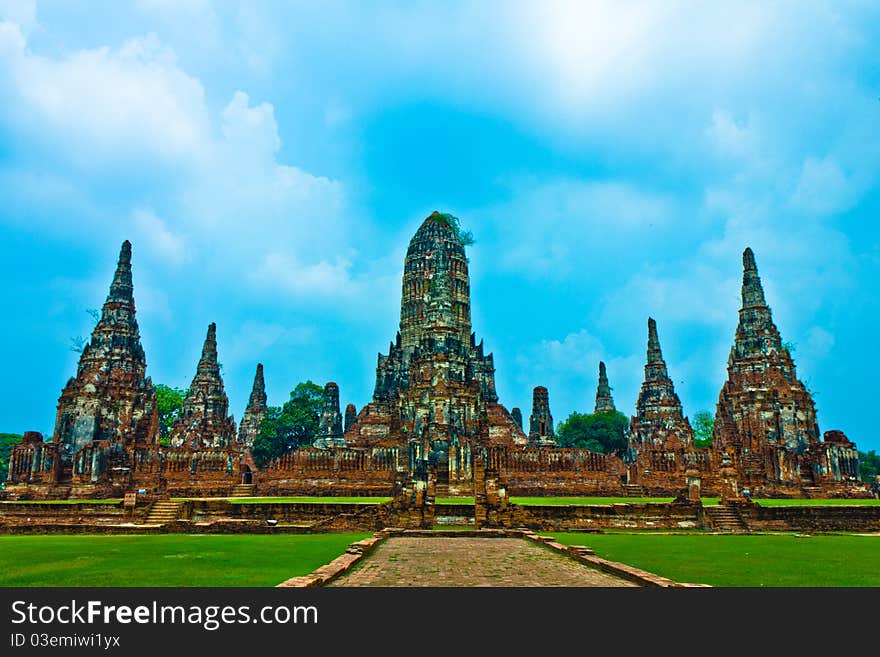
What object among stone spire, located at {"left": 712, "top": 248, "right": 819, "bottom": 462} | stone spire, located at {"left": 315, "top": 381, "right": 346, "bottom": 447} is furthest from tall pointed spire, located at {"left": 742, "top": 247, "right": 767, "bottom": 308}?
stone spire, located at {"left": 315, "top": 381, "right": 346, "bottom": 447}

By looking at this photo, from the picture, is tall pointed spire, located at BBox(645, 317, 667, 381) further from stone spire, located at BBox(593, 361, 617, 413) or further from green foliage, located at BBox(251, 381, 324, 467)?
green foliage, located at BBox(251, 381, 324, 467)

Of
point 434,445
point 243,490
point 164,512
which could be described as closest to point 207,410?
point 243,490

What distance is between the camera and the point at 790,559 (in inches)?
550

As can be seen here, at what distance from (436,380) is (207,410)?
81.2 ft

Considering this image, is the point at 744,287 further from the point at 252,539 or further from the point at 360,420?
the point at 252,539

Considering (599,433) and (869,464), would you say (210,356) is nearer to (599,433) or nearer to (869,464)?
(599,433)

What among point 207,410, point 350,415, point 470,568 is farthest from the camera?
point 350,415

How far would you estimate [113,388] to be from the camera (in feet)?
149

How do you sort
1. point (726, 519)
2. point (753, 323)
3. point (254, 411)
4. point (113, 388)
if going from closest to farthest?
1. point (726, 519)
2. point (113, 388)
3. point (753, 323)
4. point (254, 411)

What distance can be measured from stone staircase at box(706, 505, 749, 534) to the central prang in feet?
51.9

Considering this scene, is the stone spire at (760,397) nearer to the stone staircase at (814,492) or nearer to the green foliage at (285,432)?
the stone staircase at (814,492)

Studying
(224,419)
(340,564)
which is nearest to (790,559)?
(340,564)

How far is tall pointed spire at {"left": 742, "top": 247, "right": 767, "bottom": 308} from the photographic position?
164 feet
